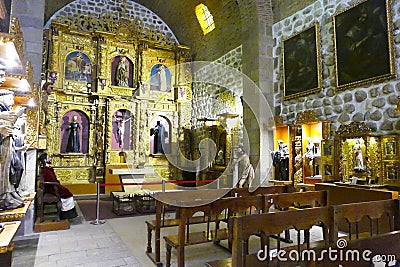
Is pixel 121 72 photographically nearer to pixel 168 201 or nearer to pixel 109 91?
pixel 109 91

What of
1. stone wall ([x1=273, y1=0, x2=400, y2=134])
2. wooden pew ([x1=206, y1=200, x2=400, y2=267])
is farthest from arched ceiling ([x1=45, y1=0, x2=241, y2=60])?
wooden pew ([x1=206, y1=200, x2=400, y2=267])

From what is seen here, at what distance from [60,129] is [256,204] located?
27.4 feet

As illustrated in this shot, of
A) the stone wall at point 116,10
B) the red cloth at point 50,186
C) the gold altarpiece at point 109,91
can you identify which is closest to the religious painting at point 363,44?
the red cloth at point 50,186

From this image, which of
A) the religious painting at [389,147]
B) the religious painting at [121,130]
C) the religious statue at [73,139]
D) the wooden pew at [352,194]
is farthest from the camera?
the religious painting at [121,130]

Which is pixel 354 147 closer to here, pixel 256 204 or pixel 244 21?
pixel 256 204

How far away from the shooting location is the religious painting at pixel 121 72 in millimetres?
10973

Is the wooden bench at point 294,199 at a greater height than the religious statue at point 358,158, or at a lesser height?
lesser

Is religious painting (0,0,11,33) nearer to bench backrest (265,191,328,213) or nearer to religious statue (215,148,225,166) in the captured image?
bench backrest (265,191,328,213)

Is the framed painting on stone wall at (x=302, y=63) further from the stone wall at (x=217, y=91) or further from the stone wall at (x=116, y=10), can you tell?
the stone wall at (x=116, y=10)

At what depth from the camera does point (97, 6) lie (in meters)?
11.3

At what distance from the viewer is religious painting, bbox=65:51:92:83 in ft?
33.8

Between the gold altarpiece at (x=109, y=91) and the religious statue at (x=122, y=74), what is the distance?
0.01 meters

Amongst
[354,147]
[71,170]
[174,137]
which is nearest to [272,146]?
[354,147]

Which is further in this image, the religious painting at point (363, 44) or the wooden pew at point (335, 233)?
the religious painting at point (363, 44)
